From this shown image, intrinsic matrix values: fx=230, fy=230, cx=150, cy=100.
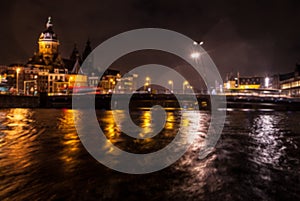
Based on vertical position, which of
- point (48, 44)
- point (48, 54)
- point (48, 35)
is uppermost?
point (48, 35)

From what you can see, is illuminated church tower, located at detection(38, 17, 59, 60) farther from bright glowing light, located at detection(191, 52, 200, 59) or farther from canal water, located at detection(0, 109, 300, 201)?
canal water, located at detection(0, 109, 300, 201)

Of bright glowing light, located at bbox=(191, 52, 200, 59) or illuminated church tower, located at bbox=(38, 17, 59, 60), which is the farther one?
illuminated church tower, located at bbox=(38, 17, 59, 60)

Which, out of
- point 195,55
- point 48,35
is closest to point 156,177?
point 195,55

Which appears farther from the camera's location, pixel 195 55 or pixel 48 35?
pixel 48 35

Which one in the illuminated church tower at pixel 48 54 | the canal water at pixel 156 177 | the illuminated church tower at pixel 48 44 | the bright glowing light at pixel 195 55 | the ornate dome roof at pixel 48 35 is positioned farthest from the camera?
the ornate dome roof at pixel 48 35

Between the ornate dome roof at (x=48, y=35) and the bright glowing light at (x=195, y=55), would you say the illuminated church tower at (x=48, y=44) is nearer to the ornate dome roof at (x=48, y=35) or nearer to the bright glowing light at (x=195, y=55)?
the ornate dome roof at (x=48, y=35)

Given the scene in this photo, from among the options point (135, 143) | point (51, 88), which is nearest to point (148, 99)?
point (135, 143)

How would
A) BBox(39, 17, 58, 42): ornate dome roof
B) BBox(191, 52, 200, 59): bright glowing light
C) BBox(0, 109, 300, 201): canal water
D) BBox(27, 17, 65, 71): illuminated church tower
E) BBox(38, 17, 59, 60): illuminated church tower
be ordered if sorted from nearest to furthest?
BBox(0, 109, 300, 201): canal water < BBox(191, 52, 200, 59): bright glowing light < BBox(27, 17, 65, 71): illuminated church tower < BBox(38, 17, 59, 60): illuminated church tower < BBox(39, 17, 58, 42): ornate dome roof

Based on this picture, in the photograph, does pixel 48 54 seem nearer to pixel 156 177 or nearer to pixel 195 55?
pixel 195 55

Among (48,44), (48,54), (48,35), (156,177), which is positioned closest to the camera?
(156,177)

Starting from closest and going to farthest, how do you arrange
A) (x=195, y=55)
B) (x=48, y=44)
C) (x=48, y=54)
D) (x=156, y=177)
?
(x=156, y=177) < (x=195, y=55) < (x=48, y=54) < (x=48, y=44)

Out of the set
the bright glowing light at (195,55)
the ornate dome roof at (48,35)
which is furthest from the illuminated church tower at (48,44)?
the bright glowing light at (195,55)

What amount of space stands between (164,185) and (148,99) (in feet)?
175

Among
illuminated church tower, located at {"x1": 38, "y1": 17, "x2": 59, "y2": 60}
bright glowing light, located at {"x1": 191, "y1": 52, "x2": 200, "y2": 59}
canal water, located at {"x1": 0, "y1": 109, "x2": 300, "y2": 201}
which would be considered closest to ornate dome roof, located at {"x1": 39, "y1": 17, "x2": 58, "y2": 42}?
illuminated church tower, located at {"x1": 38, "y1": 17, "x2": 59, "y2": 60}
